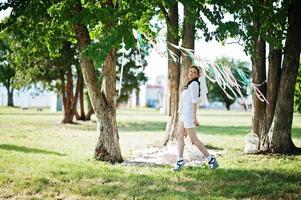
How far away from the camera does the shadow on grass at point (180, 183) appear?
21.6ft

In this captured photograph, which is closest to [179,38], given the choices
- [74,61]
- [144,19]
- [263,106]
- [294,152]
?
[144,19]

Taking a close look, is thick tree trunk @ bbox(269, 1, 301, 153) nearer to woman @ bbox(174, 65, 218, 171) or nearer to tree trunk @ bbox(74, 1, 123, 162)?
woman @ bbox(174, 65, 218, 171)

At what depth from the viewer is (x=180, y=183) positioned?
24.3 feet

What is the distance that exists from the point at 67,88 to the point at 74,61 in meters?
2.90

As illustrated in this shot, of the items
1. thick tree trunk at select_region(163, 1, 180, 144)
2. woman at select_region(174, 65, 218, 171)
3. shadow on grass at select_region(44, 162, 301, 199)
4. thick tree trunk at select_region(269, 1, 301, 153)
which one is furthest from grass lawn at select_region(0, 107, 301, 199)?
thick tree trunk at select_region(163, 1, 180, 144)

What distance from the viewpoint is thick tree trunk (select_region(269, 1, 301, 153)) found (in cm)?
1070

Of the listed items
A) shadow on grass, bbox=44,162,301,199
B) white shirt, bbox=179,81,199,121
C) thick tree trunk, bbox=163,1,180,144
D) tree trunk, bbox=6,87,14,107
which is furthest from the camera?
tree trunk, bbox=6,87,14,107

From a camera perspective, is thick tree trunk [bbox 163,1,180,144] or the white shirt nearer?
the white shirt

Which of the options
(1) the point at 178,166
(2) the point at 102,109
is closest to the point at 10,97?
(2) the point at 102,109

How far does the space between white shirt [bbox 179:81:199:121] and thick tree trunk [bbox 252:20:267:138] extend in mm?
3921

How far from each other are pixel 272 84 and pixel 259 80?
549 mm

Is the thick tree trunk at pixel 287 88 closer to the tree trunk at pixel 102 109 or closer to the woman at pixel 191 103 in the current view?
the woman at pixel 191 103

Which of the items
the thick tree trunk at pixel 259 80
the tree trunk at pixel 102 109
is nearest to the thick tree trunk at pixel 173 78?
the thick tree trunk at pixel 259 80

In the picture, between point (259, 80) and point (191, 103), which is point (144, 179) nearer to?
point (191, 103)
